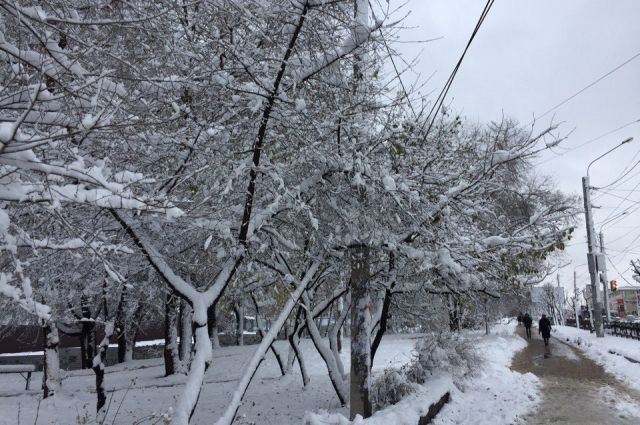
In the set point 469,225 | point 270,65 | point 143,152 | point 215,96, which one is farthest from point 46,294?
point 469,225

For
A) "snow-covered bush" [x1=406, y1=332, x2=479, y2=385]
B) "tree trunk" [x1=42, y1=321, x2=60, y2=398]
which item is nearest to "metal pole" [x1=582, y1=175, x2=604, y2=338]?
"snow-covered bush" [x1=406, y1=332, x2=479, y2=385]

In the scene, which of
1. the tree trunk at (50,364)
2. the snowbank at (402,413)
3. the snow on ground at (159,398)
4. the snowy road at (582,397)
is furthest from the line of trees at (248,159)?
the tree trunk at (50,364)

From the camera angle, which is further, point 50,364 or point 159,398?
point 159,398

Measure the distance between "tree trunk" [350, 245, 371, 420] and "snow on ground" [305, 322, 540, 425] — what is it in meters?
0.41

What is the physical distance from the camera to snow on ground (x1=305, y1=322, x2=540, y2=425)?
20.6 ft

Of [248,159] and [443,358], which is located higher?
[248,159]

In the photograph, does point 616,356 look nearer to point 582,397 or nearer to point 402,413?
point 582,397

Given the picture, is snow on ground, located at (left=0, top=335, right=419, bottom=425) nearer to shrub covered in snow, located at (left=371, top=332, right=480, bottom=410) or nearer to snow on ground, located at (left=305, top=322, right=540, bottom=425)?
shrub covered in snow, located at (left=371, top=332, right=480, bottom=410)

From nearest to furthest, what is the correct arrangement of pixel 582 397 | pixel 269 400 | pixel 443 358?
pixel 582 397 < pixel 443 358 < pixel 269 400

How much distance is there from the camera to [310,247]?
7.83 metres

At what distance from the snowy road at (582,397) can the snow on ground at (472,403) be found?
361mm

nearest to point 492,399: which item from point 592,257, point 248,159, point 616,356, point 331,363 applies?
point 331,363

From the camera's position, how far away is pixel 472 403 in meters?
9.95

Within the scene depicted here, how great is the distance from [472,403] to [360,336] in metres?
4.16
